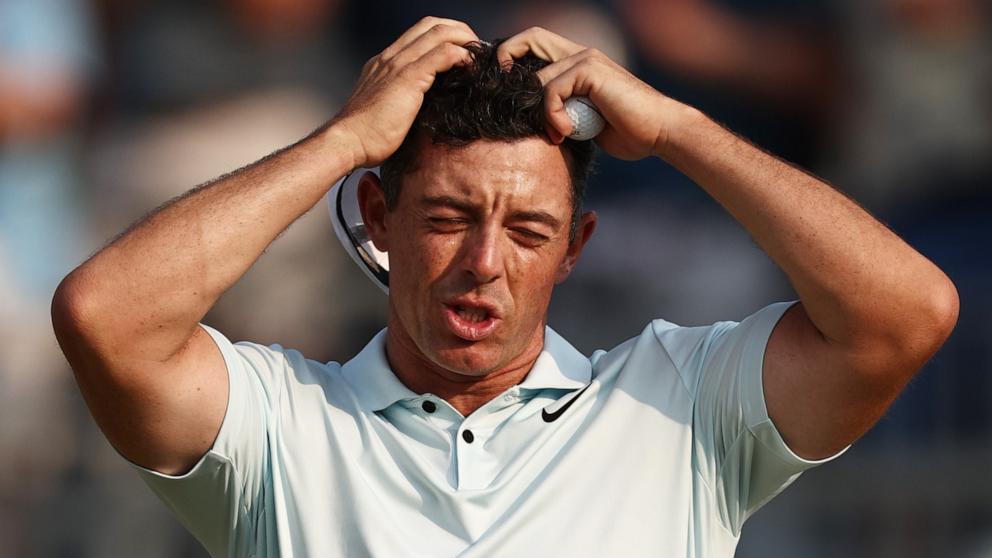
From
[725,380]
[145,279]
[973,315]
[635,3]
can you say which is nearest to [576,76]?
[725,380]

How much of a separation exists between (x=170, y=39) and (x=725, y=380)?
382 centimetres

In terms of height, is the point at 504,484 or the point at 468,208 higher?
the point at 468,208

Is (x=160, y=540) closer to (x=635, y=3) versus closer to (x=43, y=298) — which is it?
(x=43, y=298)

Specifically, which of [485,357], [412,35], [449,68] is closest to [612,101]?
[449,68]

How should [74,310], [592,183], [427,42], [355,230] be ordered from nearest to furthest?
[74,310], [427,42], [355,230], [592,183]

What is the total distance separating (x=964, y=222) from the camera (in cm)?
571

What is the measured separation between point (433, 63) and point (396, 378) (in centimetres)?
67

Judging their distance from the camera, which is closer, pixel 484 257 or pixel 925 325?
pixel 925 325

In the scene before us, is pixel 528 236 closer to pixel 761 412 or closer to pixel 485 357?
pixel 485 357

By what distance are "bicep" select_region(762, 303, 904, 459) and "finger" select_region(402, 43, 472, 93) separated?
862 millimetres

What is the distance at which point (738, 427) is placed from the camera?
10.3 ft

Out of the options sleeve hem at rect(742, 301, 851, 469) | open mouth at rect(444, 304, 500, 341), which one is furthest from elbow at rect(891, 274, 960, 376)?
open mouth at rect(444, 304, 500, 341)

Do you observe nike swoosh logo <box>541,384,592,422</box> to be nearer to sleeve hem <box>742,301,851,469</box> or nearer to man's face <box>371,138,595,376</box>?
man's face <box>371,138,595,376</box>

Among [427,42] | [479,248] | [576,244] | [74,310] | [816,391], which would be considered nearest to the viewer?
[74,310]
